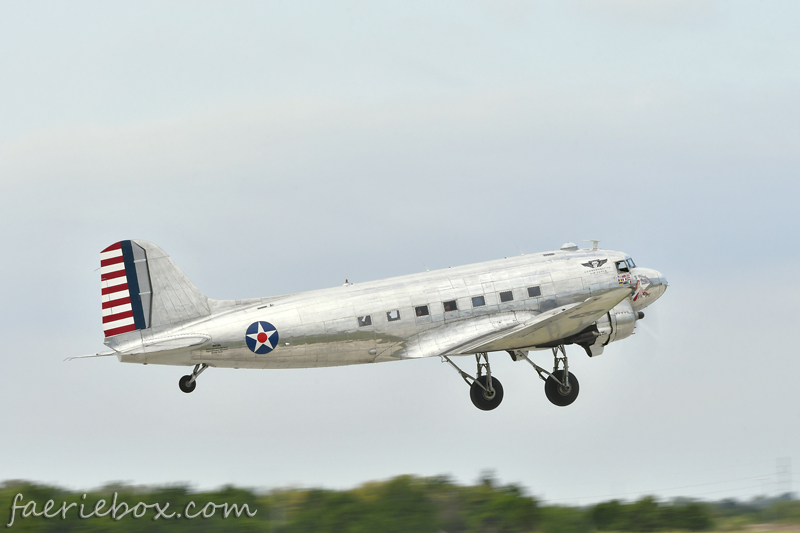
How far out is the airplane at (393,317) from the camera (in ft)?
98.0

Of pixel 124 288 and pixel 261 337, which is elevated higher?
pixel 124 288

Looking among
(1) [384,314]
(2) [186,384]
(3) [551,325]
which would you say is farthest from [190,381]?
(3) [551,325]

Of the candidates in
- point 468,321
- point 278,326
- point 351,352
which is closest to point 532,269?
point 468,321

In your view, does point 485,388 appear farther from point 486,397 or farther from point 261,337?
point 261,337

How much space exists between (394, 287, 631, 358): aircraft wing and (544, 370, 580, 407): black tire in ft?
7.31

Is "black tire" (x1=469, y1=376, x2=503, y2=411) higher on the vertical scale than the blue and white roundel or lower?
lower

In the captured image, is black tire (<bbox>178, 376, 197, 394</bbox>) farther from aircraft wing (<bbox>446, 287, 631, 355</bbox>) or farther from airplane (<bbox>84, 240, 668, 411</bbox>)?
aircraft wing (<bbox>446, 287, 631, 355</bbox>)

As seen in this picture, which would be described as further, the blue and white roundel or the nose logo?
the nose logo

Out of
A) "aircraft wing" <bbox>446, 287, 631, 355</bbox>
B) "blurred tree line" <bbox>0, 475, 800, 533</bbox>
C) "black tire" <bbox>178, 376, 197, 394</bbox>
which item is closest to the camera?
"black tire" <bbox>178, 376, 197, 394</bbox>

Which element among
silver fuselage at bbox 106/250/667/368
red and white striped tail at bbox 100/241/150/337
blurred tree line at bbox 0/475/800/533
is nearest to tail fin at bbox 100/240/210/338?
red and white striped tail at bbox 100/241/150/337

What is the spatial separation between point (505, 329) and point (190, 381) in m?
10.2

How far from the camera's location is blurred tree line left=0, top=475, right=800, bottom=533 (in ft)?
101

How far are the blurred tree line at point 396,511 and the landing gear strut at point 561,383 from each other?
3.68m

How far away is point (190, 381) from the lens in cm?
2984
